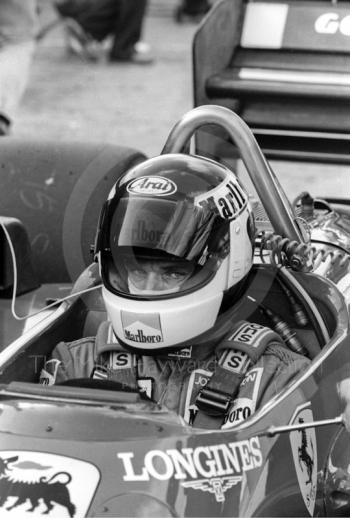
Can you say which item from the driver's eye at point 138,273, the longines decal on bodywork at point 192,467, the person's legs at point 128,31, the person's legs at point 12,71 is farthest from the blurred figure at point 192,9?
the longines decal on bodywork at point 192,467

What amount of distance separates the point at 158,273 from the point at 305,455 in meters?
0.60

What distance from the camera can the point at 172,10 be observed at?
45.6 ft

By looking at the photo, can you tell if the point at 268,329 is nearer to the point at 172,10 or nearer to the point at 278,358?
the point at 278,358

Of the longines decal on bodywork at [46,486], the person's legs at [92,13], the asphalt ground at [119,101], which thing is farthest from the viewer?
the person's legs at [92,13]

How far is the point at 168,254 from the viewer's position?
295 cm

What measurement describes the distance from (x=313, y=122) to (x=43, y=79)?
5913mm

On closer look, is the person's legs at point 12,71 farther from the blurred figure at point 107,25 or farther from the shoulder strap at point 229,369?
the blurred figure at point 107,25

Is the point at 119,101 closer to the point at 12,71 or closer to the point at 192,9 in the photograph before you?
the point at 12,71

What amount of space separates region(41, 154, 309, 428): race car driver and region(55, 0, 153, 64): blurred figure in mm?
7976

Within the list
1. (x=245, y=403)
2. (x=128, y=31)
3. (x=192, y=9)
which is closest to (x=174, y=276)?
(x=245, y=403)

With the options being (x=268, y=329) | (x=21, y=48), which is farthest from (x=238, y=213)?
(x=21, y=48)

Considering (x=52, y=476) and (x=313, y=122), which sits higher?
(x=52, y=476)

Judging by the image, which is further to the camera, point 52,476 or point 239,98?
point 239,98

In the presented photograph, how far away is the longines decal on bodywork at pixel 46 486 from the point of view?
257cm
